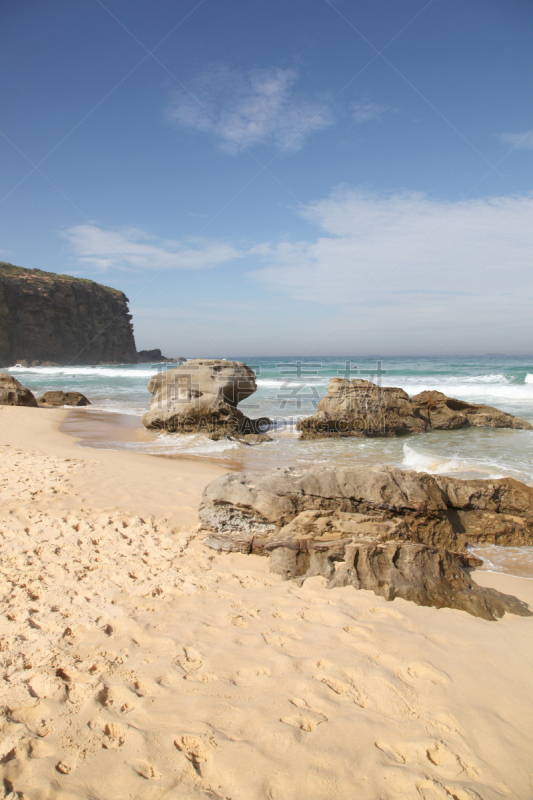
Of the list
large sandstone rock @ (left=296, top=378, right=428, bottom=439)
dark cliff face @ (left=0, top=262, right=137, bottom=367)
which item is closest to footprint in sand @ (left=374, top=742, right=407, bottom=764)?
large sandstone rock @ (left=296, top=378, right=428, bottom=439)

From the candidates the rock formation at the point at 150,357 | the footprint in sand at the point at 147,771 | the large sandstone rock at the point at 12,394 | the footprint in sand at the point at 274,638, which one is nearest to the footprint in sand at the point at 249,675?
the footprint in sand at the point at 274,638

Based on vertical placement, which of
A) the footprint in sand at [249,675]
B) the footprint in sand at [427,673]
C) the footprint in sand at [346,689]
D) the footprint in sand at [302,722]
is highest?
the footprint in sand at [302,722]

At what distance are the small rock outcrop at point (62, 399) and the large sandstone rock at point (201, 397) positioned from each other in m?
6.88

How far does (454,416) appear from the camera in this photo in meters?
11.5

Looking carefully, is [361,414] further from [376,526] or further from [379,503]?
[376,526]

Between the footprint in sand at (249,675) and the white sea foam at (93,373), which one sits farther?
the white sea foam at (93,373)

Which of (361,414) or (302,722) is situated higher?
(361,414)

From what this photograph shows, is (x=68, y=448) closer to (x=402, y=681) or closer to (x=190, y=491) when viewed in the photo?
(x=190, y=491)

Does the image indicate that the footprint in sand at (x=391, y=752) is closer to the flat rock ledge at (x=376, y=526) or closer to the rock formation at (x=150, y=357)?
the flat rock ledge at (x=376, y=526)

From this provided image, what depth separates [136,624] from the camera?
8.68 feet

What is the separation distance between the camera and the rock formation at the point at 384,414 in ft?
35.4

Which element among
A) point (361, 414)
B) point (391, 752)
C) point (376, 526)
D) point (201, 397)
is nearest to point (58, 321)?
point (201, 397)

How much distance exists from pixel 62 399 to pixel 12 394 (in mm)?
2576

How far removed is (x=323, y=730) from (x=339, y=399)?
9466 mm
